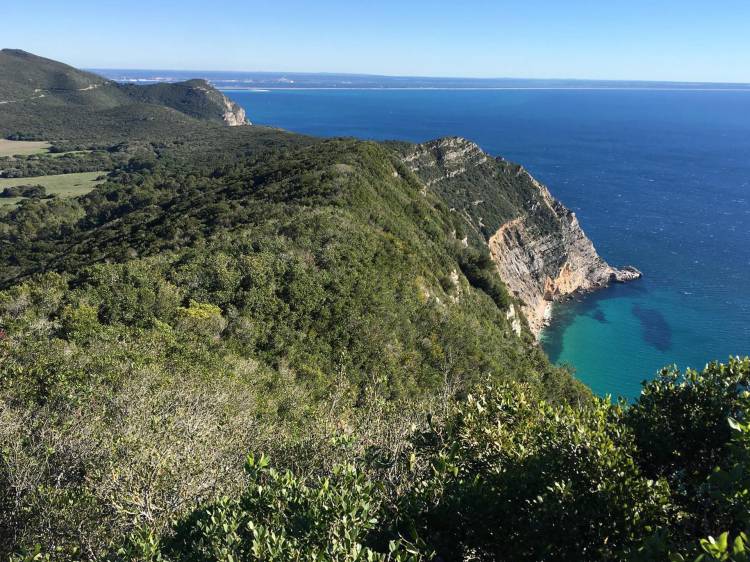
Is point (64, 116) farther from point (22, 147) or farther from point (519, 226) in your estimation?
point (519, 226)

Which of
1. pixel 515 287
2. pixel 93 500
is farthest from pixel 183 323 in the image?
pixel 515 287

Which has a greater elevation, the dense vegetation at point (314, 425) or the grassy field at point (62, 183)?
the dense vegetation at point (314, 425)

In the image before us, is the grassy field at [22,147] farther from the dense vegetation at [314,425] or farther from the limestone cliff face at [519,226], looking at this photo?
the dense vegetation at [314,425]

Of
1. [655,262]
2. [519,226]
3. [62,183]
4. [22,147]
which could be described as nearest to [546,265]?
[519,226]

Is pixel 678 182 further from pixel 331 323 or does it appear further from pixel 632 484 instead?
pixel 632 484

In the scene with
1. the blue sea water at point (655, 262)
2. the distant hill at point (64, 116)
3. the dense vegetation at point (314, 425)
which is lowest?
the blue sea water at point (655, 262)

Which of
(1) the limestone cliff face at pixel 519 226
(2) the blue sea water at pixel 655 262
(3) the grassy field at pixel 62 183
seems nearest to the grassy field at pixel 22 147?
(3) the grassy field at pixel 62 183
